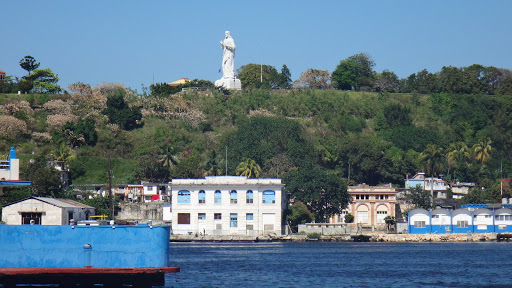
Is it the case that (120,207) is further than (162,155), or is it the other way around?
(162,155)

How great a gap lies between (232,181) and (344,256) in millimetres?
27537

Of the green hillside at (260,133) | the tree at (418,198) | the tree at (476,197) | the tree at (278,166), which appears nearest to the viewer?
the tree at (476,197)

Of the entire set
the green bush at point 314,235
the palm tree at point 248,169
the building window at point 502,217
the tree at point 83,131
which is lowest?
the green bush at point 314,235

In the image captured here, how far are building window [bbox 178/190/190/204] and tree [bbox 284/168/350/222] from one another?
13.2 meters

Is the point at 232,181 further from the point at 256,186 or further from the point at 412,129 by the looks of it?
the point at 412,129

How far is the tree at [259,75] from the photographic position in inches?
6353

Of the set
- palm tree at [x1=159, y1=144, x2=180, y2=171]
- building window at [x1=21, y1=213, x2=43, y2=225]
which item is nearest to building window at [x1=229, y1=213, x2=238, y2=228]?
palm tree at [x1=159, y1=144, x2=180, y2=171]

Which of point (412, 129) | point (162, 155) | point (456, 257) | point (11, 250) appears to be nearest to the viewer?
point (11, 250)

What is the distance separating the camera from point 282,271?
182ft

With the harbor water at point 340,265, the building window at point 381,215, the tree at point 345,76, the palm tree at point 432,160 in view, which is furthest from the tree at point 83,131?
the tree at point 345,76

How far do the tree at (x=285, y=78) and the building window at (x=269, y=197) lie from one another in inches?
2414

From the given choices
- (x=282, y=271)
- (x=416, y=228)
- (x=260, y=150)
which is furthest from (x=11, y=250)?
(x=260, y=150)

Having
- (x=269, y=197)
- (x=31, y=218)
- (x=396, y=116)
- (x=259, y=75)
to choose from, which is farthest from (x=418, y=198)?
(x=31, y=218)

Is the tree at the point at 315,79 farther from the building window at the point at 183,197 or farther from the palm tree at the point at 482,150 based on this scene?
the building window at the point at 183,197
